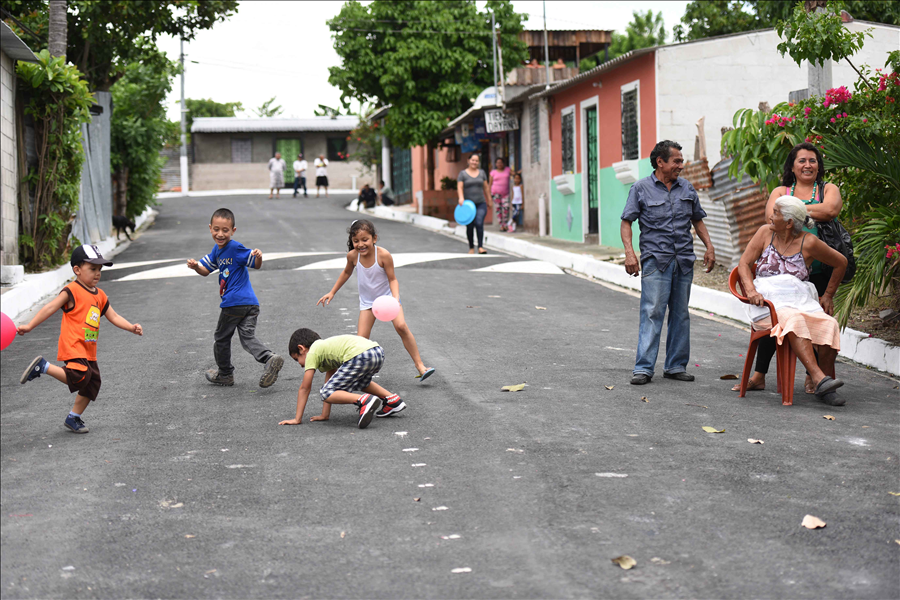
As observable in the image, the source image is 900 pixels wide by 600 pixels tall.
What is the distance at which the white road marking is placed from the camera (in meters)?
15.5

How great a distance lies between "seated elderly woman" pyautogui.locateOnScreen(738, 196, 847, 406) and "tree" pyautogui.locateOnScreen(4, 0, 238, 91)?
48.1ft

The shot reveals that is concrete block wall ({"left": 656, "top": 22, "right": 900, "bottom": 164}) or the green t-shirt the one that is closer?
the green t-shirt

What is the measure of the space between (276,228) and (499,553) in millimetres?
21724

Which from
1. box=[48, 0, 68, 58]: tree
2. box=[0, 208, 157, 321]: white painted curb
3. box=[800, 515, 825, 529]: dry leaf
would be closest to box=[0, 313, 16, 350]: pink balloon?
box=[800, 515, 825, 529]: dry leaf

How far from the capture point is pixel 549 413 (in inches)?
249

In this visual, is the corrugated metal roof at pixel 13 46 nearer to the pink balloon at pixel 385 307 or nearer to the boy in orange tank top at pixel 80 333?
the boy in orange tank top at pixel 80 333

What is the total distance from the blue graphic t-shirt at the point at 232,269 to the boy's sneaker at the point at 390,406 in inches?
68.0

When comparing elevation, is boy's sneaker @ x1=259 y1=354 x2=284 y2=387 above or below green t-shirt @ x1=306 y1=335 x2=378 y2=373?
below

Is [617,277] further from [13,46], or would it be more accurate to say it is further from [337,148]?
[337,148]

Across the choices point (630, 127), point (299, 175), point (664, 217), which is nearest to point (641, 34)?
point (299, 175)

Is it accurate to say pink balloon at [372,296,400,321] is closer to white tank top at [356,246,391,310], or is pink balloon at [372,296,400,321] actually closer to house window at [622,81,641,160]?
white tank top at [356,246,391,310]

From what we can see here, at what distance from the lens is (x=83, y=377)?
5.95 meters

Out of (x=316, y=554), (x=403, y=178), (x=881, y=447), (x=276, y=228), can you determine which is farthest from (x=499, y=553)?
(x=403, y=178)

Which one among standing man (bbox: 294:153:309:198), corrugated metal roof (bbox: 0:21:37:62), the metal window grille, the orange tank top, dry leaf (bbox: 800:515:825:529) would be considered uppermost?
standing man (bbox: 294:153:309:198)
